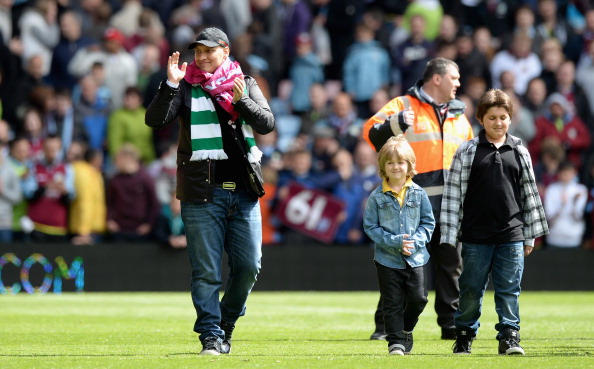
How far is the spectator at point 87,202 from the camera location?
1914 cm

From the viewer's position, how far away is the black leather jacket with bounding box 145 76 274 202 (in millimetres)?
9023

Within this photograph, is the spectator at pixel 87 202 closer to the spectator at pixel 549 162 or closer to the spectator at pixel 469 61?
the spectator at pixel 469 61

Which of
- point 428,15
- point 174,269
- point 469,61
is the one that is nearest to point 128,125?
point 174,269

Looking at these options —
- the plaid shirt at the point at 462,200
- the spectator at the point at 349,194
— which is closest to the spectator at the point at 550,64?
the spectator at the point at 349,194

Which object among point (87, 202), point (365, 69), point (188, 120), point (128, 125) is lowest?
point (87, 202)

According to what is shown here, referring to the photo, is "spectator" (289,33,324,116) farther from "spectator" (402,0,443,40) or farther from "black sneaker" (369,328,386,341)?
A: "black sneaker" (369,328,386,341)

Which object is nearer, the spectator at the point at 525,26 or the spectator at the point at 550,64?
the spectator at the point at 550,64

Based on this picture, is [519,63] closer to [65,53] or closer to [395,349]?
[65,53]

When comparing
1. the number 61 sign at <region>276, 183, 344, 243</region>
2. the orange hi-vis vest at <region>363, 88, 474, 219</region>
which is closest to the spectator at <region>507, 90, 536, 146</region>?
the number 61 sign at <region>276, 183, 344, 243</region>

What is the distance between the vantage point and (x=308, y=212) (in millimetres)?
19609

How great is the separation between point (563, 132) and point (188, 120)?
498 inches

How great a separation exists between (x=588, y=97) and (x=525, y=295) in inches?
195

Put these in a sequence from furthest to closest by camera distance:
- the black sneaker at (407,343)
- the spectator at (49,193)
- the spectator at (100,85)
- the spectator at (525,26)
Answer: the spectator at (525,26)
the spectator at (100,85)
the spectator at (49,193)
the black sneaker at (407,343)

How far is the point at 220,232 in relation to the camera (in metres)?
9.26
